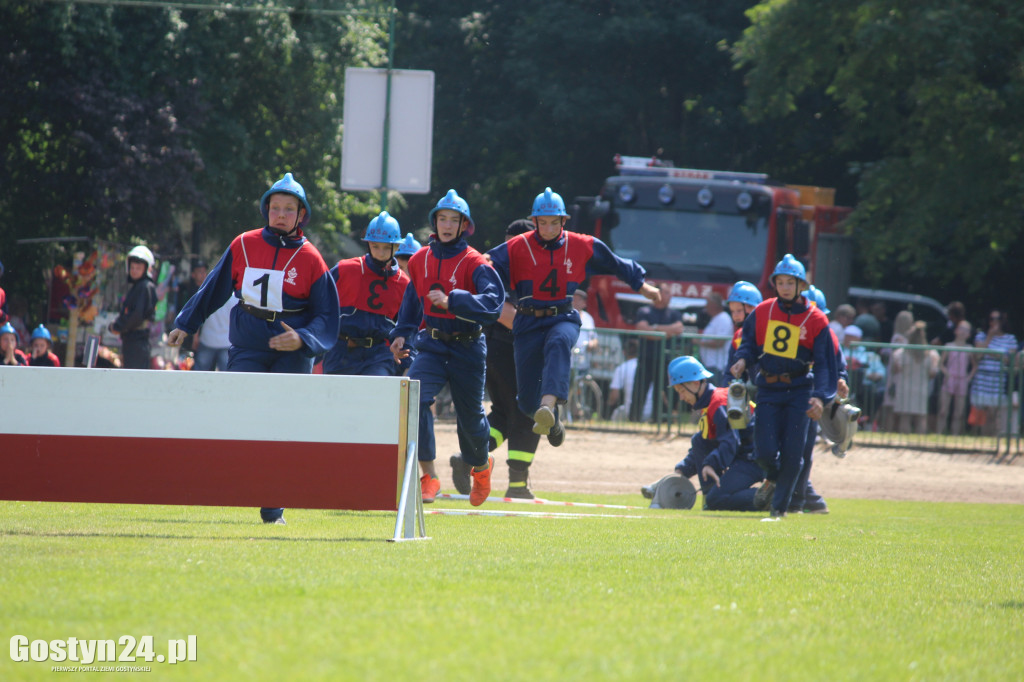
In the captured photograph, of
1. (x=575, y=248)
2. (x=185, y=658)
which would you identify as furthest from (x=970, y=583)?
(x=575, y=248)

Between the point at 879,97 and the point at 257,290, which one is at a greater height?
the point at 879,97

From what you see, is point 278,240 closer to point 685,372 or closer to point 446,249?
point 446,249

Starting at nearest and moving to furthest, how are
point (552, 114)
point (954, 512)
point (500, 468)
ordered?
point (954, 512)
point (500, 468)
point (552, 114)

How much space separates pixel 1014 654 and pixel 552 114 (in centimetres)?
3097

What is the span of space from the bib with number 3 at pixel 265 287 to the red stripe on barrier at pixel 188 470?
143 cm

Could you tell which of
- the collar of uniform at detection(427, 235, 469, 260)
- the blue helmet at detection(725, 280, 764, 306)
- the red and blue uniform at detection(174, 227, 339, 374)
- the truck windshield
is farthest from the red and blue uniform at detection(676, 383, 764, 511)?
the truck windshield

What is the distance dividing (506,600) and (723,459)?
6479 mm

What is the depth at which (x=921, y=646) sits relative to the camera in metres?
4.88

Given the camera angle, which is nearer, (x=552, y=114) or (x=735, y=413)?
(x=735, y=413)

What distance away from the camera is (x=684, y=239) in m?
22.2

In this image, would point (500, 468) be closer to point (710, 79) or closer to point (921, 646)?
point (921, 646)

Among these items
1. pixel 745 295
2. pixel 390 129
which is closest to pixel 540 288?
pixel 745 295

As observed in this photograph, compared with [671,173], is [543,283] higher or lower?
lower

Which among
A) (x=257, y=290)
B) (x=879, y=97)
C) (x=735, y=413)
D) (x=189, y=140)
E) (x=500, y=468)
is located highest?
(x=879, y=97)
